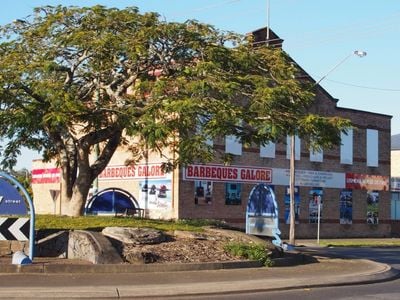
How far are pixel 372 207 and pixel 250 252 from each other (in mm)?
30310

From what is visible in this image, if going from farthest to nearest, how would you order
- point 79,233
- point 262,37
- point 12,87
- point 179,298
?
1. point 262,37
2. point 12,87
3. point 79,233
4. point 179,298

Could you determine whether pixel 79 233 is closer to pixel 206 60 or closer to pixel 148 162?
pixel 206 60

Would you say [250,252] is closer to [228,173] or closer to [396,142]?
[228,173]

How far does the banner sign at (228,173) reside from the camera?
35125 millimetres

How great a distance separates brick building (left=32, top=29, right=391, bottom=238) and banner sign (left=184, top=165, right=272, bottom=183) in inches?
2.1

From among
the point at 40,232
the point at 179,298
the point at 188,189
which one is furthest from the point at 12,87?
the point at 188,189

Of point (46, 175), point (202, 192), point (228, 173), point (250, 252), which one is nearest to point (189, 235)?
point (250, 252)

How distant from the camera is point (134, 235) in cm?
1630

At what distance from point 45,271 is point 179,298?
3313 millimetres

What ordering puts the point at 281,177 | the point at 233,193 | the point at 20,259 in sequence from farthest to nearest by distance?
1. the point at 281,177
2. the point at 233,193
3. the point at 20,259

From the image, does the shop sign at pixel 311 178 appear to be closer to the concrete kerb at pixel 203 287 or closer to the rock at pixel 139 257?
the concrete kerb at pixel 203 287

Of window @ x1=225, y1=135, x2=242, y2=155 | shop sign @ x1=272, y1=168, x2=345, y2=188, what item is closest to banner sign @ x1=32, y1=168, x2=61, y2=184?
window @ x1=225, y1=135, x2=242, y2=155

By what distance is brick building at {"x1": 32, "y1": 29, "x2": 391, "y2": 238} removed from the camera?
35.5 m

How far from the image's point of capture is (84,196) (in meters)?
19.7
